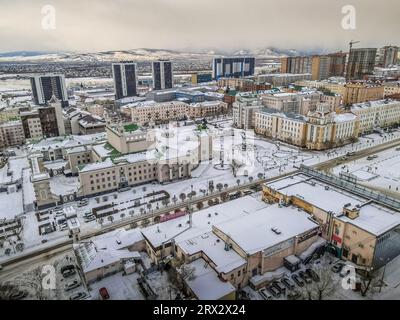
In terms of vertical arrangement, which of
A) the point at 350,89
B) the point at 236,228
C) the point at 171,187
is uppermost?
the point at 350,89

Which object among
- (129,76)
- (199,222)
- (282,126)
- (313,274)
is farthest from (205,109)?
(313,274)

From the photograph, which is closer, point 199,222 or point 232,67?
point 199,222

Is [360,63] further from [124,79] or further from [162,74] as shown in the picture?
[124,79]

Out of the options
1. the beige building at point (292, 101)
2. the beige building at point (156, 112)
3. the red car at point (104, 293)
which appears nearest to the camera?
the red car at point (104, 293)

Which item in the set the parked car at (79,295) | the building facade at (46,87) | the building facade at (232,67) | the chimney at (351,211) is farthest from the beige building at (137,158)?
the building facade at (232,67)

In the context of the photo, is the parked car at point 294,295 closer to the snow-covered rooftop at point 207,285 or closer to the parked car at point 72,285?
the snow-covered rooftop at point 207,285

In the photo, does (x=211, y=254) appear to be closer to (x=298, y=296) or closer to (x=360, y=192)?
(x=298, y=296)

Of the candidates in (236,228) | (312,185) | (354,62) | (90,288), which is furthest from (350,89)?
(90,288)
